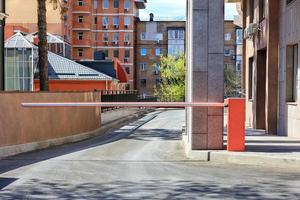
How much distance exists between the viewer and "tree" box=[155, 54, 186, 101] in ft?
265

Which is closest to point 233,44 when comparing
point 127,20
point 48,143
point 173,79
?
point 173,79

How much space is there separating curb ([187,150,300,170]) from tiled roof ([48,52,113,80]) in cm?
3874

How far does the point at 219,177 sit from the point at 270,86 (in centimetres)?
1012

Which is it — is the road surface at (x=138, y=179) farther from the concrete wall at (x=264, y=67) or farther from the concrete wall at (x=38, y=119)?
the concrete wall at (x=264, y=67)

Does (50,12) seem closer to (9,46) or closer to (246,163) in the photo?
(9,46)

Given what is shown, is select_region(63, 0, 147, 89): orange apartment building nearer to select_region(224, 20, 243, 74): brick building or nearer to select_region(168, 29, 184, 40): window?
select_region(168, 29, 184, 40): window

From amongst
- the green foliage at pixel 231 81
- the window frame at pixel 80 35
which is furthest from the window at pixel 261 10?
the window frame at pixel 80 35

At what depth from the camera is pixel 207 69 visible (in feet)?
43.3

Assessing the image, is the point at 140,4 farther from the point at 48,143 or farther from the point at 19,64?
the point at 48,143

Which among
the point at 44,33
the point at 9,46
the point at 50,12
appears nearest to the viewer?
the point at 44,33

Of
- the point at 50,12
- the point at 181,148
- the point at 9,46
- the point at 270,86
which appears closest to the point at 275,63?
the point at 270,86

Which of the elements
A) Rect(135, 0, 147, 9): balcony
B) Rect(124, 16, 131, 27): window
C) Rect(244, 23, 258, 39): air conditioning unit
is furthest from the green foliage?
Rect(244, 23, 258, 39): air conditioning unit

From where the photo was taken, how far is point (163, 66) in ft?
300

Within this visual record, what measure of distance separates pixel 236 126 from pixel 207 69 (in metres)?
1.46
